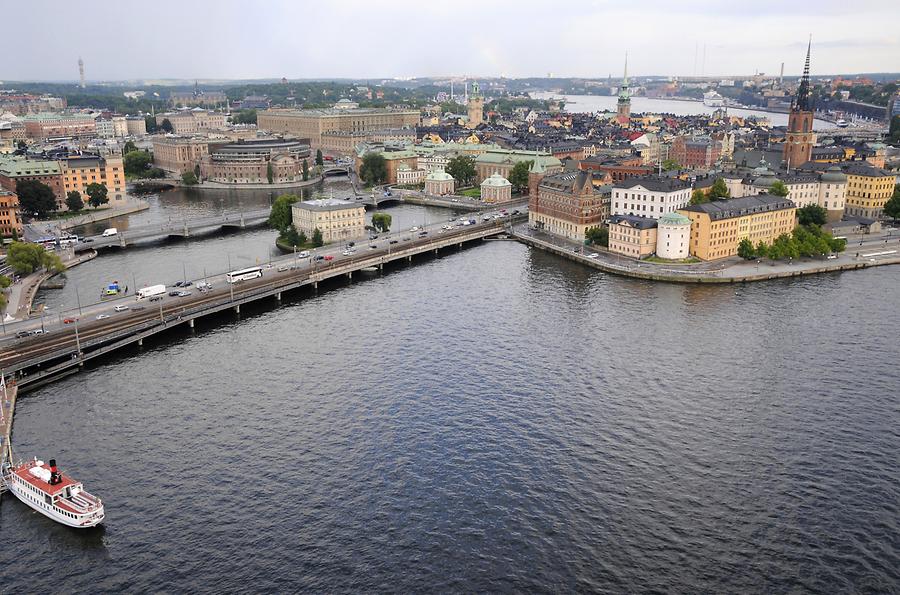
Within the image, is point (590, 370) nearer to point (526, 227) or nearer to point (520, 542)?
point (520, 542)

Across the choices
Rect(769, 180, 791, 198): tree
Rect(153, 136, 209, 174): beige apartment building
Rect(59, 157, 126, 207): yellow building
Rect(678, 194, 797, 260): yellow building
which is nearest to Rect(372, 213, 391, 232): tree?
Rect(678, 194, 797, 260): yellow building

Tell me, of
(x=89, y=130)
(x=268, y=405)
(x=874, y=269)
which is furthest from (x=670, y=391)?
(x=89, y=130)

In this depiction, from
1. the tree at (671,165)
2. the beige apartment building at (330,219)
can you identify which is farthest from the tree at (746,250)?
the tree at (671,165)

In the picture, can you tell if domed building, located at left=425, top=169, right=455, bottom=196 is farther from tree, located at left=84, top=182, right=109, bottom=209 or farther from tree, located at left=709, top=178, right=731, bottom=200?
tree, located at left=84, top=182, right=109, bottom=209

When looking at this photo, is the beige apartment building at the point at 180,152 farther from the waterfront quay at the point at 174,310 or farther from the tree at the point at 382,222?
the waterfront quay at the point at 174,310

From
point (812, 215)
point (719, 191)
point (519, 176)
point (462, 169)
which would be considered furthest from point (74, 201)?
point (812, 215)

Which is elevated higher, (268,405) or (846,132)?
(846,132)

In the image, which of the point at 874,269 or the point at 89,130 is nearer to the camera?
the point at 874,269
